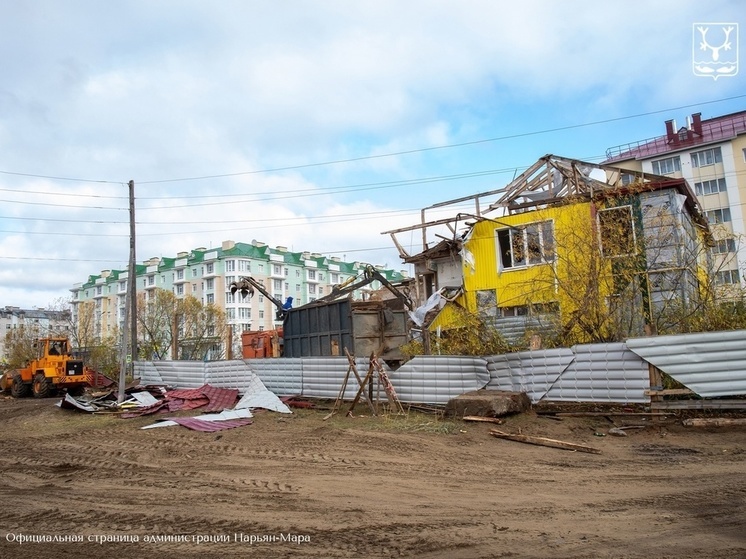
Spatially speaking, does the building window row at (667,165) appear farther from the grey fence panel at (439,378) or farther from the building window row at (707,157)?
the grey fence panel at (439,378)

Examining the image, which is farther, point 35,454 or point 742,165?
point 742,165

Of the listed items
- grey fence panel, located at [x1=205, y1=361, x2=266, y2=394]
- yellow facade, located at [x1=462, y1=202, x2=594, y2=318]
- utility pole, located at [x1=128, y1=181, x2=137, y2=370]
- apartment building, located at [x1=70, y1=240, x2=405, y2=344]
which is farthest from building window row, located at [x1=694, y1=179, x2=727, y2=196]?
utility pole, located at [x1=128, y1=181, x2=137, y2=370]

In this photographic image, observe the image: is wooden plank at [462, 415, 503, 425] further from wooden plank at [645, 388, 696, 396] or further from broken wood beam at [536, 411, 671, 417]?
wooden plank at [645, 388, 696, 396]

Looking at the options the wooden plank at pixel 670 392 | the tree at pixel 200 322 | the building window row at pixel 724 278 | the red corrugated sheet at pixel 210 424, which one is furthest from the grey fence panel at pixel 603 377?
the tree at pixel 200 322

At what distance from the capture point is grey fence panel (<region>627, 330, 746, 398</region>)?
9.05m

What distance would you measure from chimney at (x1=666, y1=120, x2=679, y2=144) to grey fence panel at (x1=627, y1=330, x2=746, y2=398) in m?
43.6

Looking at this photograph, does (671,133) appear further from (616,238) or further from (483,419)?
(483,419)

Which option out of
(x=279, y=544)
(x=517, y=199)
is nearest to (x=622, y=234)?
(x=517, y=199)

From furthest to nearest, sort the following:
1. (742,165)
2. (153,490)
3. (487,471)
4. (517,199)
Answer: (742,165) → (517,199) → (487,471) → (153,490)

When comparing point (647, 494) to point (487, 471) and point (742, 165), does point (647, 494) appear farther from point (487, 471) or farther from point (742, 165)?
point (742, 165)

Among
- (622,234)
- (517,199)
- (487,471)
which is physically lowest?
(487,471)

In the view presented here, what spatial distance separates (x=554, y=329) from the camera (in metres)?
12.8

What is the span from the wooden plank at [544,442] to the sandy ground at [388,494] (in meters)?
0.14

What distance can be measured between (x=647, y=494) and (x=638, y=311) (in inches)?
300
